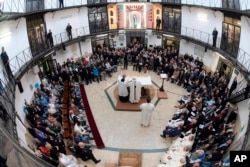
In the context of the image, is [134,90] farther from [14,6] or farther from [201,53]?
[14,6]

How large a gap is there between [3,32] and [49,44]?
5051 millimetres

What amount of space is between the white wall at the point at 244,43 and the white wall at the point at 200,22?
2.52 metres

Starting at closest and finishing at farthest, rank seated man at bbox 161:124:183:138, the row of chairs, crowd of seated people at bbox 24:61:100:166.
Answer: crowd of seated people at bbox 24:61:100:166
seated man at bbox 161:124:183:138
the row of chairs

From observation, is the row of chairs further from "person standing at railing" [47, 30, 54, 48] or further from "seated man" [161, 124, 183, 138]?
"seated man" [161, 124, 183, 138]

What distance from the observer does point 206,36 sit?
1911 centimetres

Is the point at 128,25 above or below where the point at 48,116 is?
above

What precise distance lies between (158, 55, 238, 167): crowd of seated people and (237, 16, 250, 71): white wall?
1860 millimetres

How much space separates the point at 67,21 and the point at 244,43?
14.0 meters

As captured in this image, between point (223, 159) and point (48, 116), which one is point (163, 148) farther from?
point (48, 116)

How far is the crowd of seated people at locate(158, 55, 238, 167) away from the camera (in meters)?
10.5

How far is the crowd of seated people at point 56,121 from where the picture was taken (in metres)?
10.4

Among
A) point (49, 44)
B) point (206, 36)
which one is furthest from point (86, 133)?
point (206, 36)

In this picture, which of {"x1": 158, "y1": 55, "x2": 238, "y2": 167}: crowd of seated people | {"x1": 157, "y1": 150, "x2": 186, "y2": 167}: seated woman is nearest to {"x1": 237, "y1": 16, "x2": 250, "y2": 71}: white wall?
{"x1": 158, "y1": 55, "x2": 238, "y2": 167}: crowd of seated people

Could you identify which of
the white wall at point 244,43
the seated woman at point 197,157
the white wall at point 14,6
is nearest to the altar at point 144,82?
the white wall at point 244,43
